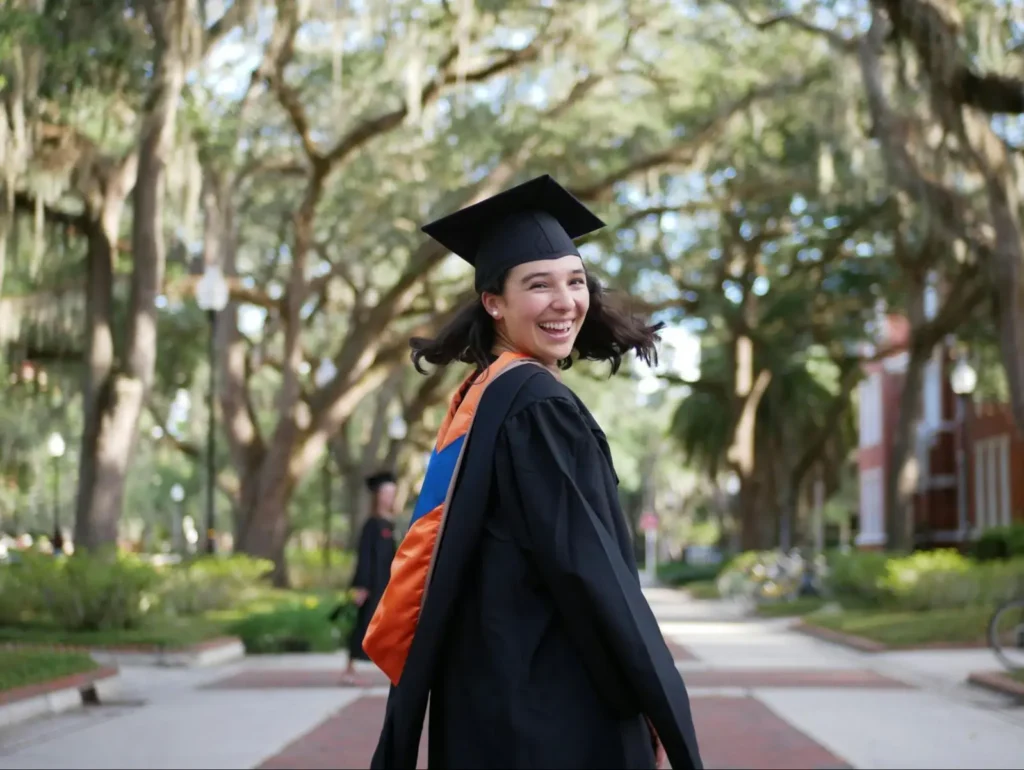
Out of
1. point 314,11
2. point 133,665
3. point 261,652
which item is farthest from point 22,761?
point 314,11

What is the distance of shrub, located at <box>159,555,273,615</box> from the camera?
24.0m

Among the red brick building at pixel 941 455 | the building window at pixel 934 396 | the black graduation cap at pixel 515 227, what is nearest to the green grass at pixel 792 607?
the red brick building at pixel 941 455

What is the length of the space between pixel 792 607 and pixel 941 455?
1553 cm

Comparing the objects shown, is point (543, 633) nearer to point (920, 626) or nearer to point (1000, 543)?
point (920, 626)

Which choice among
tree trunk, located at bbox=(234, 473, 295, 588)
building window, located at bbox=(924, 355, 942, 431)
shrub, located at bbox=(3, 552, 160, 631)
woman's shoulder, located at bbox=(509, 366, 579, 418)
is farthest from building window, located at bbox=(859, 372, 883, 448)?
woman's shoulder, located at bbox=(509, 366, 579, 418)

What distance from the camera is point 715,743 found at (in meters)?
11.2

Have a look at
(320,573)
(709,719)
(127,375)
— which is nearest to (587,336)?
(709,719)

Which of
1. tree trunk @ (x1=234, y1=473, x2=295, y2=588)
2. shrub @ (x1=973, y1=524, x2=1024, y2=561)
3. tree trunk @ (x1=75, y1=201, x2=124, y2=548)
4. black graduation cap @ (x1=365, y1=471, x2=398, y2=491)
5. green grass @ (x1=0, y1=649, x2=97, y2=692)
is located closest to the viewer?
green grass @ (x1=0, y1=649, x2=97, y2=692)

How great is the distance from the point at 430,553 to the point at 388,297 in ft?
84.0

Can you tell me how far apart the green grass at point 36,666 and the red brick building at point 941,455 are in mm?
19310

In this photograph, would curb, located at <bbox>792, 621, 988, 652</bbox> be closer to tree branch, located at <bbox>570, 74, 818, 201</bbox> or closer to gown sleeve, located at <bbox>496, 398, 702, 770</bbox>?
tree branch, located at <bbox>570, 74, 818, 201</bbox>

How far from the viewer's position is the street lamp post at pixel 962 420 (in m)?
28.4

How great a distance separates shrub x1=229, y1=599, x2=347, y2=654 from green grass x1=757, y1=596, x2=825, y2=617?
11.5 m

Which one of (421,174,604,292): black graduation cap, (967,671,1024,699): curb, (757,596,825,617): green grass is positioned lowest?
(757,596,825,617): green grass
